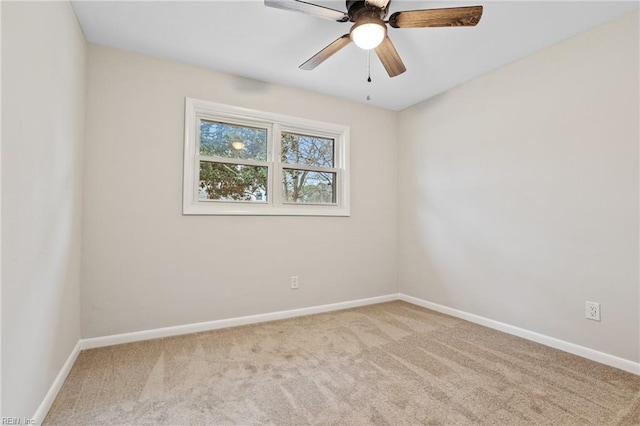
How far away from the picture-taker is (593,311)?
87.5 inches

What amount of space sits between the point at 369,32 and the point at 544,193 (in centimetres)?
191

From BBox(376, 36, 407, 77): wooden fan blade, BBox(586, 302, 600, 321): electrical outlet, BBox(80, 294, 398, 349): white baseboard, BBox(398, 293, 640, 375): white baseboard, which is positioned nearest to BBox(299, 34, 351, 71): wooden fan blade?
BBox(376, 36, 407, 77): wooden fan blade

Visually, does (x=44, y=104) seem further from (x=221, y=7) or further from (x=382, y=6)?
(x=382, y=6)

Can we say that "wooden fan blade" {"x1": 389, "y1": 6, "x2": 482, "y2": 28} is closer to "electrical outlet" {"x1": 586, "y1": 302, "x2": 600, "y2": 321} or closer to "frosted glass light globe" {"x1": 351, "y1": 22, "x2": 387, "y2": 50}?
"frosted glass light globe" {"x1": 351, "y1": 22, "x2": 387, "y2": 50}

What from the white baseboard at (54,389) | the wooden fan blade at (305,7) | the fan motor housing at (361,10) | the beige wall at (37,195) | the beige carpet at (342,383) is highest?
the fan motor housing at (361,10)

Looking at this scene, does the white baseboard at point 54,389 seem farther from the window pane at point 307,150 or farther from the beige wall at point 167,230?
the window pane at point 307,150

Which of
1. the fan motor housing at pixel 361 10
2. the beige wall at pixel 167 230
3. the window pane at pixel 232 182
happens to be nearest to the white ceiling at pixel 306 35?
the fan motor housing at pixel 361 10

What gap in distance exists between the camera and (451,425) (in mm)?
1496

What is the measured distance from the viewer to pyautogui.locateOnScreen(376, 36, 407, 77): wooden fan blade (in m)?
2.04

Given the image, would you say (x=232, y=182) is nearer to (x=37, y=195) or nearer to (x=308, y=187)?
(x=308, y=187)

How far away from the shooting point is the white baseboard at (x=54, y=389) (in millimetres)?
1496

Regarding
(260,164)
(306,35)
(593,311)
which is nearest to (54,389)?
(260,164)

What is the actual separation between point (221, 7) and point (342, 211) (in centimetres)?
222

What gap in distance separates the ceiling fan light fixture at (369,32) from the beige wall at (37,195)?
1.63 meters
